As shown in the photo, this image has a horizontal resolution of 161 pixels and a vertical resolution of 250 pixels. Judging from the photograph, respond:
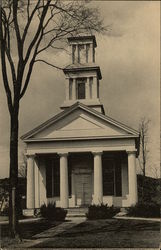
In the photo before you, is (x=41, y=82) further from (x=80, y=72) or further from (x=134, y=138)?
(x=80, y=72)

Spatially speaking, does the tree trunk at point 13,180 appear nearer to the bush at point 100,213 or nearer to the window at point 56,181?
the bush at point 100,213

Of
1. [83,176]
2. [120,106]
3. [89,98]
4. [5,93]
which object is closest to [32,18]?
[5,93]

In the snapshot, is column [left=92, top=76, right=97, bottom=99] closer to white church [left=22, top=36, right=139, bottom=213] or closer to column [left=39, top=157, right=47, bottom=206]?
white church [left=22, top=36, right=139, bottom=213]

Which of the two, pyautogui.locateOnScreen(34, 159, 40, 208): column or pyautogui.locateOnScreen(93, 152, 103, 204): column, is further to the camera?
pyautogui.locateOnScreen(34, 159, 40, 208): column

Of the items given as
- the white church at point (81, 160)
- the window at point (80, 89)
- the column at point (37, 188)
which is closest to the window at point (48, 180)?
the white church at point (81, 160)

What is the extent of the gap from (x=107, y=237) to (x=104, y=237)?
0.09m

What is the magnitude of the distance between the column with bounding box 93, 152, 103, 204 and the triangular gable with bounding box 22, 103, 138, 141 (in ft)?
4.21

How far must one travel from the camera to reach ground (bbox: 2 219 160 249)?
10938mm

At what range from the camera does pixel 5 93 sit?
43.5 ft

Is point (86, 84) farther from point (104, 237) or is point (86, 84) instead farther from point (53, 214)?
point (104, 237)

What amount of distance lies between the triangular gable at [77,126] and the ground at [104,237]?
848cm

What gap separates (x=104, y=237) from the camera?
1249cm

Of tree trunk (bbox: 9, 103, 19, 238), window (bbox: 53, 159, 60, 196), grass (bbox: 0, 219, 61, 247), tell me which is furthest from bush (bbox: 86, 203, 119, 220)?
tree trunk (bbox: 9, 103, 19, 238)

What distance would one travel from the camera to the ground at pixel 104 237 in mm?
10938
